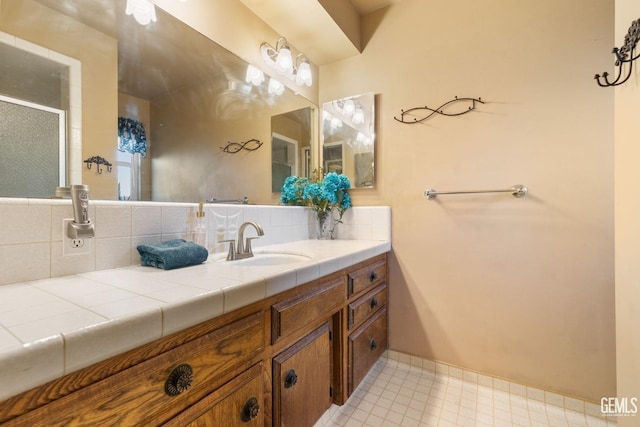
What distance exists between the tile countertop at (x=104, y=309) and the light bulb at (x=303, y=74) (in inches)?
56.8

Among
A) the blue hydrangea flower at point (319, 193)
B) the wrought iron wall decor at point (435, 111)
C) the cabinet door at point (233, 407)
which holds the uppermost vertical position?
the wrought iron wall decor at point (435, 111)

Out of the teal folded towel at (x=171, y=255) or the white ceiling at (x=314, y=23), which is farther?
the white ceiling at (x=314, y=23)

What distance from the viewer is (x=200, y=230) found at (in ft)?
3.89

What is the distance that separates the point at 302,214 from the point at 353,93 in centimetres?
93

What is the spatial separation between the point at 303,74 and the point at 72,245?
161 cm

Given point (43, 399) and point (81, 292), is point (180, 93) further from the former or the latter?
point (43, 399)

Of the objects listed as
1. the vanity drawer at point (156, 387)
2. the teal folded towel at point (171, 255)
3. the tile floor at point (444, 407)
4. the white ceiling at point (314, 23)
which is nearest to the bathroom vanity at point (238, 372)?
the vanity drawer at point (156, 387)

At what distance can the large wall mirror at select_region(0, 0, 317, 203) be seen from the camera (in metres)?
0.86

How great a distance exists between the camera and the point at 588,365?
1337mm

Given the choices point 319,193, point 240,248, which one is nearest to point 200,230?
point 240,248

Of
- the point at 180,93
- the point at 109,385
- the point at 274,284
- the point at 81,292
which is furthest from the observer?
the point at 180,93

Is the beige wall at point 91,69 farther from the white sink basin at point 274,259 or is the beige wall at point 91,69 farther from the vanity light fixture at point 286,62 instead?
the vanity light fixture at point 286,62

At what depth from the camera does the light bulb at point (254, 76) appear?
1.58 metres

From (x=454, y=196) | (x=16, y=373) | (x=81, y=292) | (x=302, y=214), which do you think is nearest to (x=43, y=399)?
(x=16, y=373)
